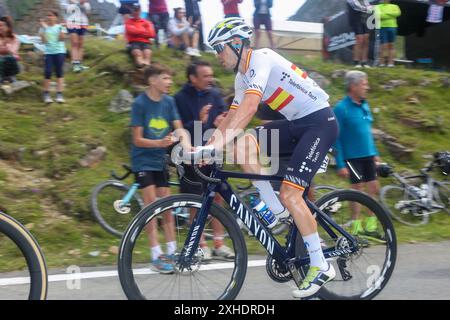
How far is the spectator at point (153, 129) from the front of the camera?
5777mm

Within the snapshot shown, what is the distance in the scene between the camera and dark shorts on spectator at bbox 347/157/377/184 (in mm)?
7152

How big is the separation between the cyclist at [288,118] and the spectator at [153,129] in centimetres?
166

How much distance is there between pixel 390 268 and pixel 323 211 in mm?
790

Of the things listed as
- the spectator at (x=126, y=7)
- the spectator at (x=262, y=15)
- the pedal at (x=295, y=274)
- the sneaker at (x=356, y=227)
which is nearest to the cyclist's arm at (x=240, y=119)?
the pedal at (x=295, y=274)

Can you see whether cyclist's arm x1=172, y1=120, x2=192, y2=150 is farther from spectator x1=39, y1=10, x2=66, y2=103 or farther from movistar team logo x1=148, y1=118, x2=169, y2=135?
spectator x1=39, y1=10, x2=66, y2=103

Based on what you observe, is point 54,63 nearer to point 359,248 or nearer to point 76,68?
point 76,68

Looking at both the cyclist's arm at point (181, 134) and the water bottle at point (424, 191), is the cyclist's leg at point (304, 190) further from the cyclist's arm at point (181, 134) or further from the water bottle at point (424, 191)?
the water bottle at point (424, 191)

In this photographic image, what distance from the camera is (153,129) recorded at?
5.88 metres

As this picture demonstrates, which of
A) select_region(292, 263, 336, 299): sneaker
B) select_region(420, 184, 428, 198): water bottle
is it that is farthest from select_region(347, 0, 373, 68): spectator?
select_region(292, 263, 336, 299): sneaker

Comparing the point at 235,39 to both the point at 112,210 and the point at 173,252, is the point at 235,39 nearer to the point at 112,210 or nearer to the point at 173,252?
the point at 173,252

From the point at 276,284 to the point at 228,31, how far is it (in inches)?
90.2

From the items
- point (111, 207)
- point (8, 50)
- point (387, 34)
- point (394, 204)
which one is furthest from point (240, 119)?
point (387, 34)

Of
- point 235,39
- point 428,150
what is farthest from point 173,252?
point 428,150
